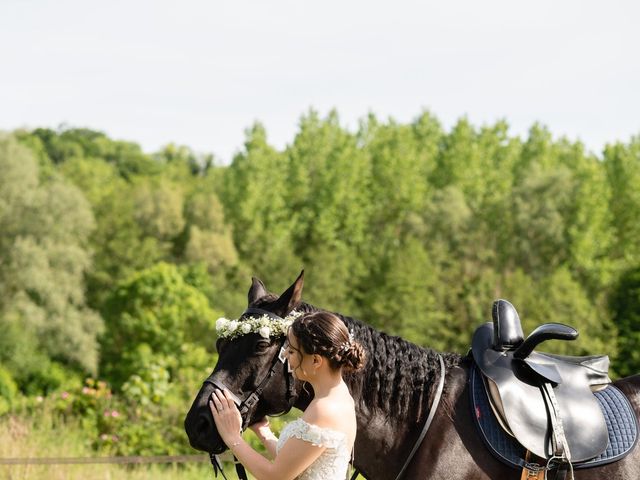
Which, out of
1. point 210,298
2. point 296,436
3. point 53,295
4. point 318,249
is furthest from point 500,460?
point 318,249

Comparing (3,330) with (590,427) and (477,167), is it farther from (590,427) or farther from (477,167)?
(590,427)

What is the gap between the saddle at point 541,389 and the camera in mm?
4289

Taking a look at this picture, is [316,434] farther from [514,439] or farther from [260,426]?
[514,439]

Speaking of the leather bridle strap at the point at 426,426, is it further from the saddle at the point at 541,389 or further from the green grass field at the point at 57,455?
the green grass field at the point at 57,455

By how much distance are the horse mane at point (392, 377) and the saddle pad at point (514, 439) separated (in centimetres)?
22

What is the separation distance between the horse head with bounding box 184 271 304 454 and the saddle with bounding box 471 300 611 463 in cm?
92

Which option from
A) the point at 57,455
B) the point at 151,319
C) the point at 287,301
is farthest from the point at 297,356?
the point at 151,319

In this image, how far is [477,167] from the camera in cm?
5322

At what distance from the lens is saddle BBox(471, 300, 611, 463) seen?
4289 millimetres

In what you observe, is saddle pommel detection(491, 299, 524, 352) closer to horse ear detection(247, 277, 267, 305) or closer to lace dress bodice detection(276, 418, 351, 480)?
horse ear detection(247, 277, 267, 305)

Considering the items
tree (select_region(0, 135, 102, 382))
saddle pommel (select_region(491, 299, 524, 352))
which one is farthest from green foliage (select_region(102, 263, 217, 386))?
saddle pommel (select_region(491, 299, 524, 352))

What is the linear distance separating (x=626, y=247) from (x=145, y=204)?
25023 millimetres

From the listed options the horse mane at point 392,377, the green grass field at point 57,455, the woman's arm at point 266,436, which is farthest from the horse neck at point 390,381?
the green grass field at point 57,455

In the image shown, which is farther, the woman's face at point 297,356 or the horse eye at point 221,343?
the horse eye at point 221,343
